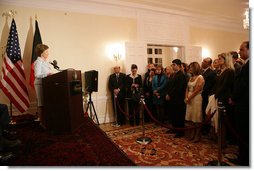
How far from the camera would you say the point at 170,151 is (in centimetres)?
306

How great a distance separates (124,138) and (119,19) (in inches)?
135

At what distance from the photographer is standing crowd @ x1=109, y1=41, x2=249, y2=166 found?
2.31 metres

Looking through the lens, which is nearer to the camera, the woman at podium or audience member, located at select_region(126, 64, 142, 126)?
Answer: the woman at podium

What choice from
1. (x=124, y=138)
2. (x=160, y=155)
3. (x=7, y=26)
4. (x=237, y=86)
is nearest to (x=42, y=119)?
(x=124, y=138)

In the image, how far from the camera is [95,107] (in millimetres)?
5180

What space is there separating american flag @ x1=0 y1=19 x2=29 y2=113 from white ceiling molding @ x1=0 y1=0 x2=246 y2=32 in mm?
1030

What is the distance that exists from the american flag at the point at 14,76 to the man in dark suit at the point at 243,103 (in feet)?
13.0

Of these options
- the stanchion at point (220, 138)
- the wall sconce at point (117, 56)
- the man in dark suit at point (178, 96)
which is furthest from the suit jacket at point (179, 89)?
the wall sconce at point (117, 56)

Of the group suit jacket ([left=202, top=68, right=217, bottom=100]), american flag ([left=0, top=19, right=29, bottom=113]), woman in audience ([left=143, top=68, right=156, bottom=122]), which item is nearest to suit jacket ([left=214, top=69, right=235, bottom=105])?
suit jacket ([left=202, top=68, right=217, bottom=100])

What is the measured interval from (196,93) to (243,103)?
1.11 metres

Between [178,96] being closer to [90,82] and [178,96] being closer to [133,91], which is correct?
[133,91]

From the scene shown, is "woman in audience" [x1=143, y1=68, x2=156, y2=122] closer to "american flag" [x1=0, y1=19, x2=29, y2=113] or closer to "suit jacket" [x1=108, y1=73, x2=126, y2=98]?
"suit jacket" [x1=108, y1=73, x2=126, y2=98]

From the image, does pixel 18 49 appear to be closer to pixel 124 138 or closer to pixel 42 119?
pixel 42 119

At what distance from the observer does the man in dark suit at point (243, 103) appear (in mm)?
2234
